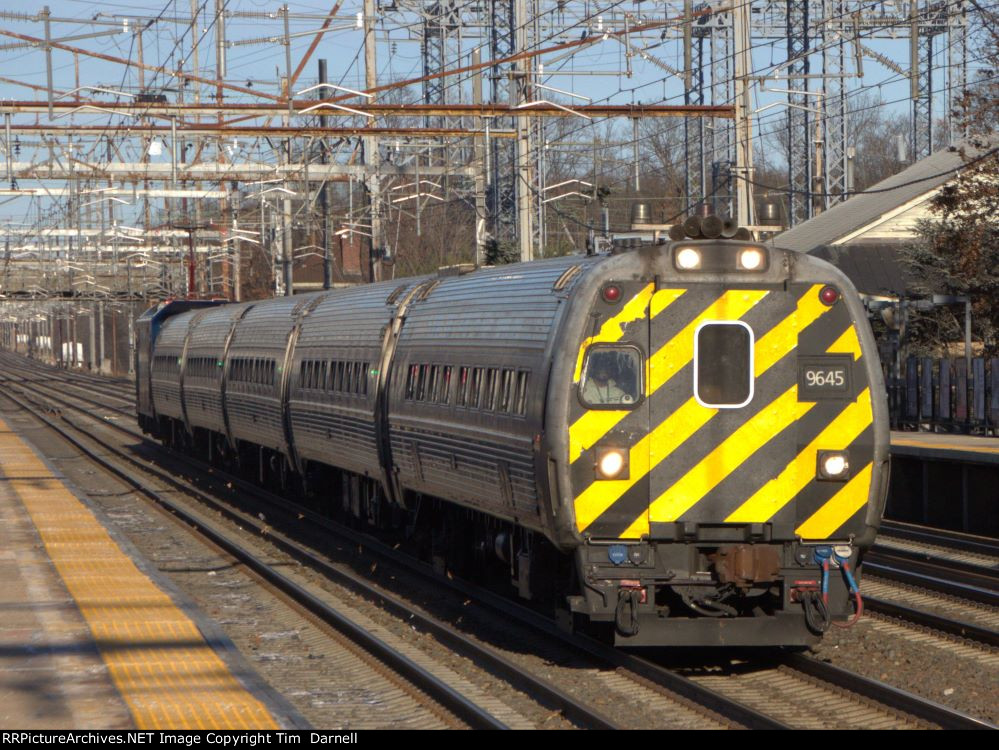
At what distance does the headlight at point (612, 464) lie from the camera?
10352 mm

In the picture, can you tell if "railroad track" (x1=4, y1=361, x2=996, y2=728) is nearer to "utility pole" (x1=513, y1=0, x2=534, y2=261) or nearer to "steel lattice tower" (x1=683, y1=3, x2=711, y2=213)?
"utility pole" (x1=513, y1=0, x2=534, y2=261)

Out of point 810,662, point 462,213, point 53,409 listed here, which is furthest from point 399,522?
point 462,213

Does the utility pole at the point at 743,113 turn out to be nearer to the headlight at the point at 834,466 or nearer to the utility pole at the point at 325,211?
the utility pole at the point at 325,211

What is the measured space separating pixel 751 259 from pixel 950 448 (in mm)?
10845

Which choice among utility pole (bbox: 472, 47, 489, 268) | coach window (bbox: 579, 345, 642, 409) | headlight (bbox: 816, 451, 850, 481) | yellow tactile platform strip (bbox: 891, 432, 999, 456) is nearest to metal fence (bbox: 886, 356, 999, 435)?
yellow tactile platform strip (bbox: 891, 432, 999, 456)

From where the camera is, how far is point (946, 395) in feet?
83.6

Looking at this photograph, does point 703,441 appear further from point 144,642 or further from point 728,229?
point 144,642

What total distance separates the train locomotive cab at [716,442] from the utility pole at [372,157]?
904 inches

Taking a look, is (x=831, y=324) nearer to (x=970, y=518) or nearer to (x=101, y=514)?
(x=970, y=518)

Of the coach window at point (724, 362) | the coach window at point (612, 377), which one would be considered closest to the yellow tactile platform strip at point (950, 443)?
the coach window at point (724, 362)

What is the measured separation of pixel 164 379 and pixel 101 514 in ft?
39.7

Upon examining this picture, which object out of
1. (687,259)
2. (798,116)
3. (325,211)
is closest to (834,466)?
(687,259)

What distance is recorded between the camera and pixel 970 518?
66.0 ft
